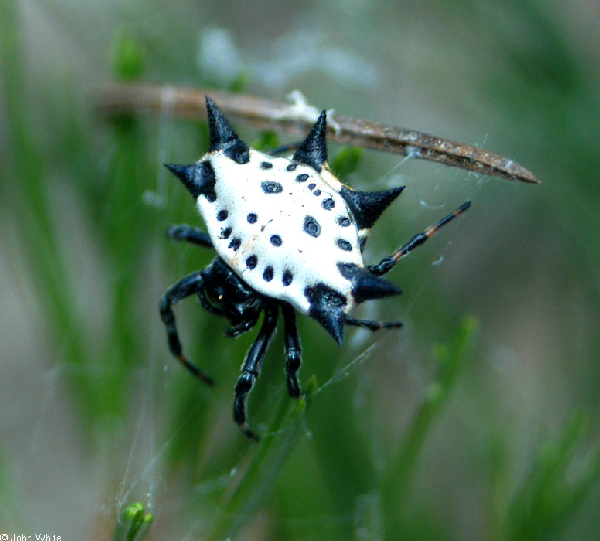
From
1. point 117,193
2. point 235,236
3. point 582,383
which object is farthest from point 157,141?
point 582,383

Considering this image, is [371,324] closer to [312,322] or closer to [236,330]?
[312,322]

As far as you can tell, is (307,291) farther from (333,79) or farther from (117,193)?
(333,79)

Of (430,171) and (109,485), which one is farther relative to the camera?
(109,485)

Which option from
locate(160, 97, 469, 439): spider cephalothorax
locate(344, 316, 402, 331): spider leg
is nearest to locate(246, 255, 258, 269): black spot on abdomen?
locate(160, 97, 469, 439): spider cephalothorax

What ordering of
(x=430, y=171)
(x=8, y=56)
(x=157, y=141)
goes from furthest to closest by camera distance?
(x=157, y=141), (x=8, y=56), (x=430, y=171)

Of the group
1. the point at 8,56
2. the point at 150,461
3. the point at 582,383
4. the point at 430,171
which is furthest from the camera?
the point at 582,383

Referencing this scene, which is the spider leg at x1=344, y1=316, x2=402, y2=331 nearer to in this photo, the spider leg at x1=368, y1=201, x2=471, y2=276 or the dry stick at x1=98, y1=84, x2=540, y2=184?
the spider leg at x1=368, y1=201, x2=471, y2=276
